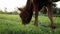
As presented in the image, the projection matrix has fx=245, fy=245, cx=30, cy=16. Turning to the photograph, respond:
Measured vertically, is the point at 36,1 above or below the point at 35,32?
above

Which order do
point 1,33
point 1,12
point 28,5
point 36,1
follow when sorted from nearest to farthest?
point 1,33 → point 36,1 → point 28,5 → point 1,12

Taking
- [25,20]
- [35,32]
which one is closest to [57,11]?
[25,20]

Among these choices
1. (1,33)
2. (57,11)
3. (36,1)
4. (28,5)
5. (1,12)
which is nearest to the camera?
(1,33)

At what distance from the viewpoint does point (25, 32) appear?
6949 millimetres

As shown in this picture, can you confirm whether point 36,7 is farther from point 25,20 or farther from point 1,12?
point 1,12

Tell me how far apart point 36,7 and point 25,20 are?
3.33ft

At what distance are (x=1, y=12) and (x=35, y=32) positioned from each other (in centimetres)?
1036

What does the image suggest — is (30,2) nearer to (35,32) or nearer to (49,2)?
(49,2)

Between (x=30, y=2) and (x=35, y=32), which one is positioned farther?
(x=30, y=2)

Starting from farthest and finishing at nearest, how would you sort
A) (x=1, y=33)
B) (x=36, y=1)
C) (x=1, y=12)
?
(x=1, y=12) < (x=36, y=1) < (x=1, y=33)

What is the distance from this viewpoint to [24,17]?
9.78 m

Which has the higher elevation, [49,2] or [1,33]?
[49,2]

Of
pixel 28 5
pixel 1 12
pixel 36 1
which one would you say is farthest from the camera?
pixel 1 12

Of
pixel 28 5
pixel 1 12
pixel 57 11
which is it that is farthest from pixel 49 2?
pixel 57 11
